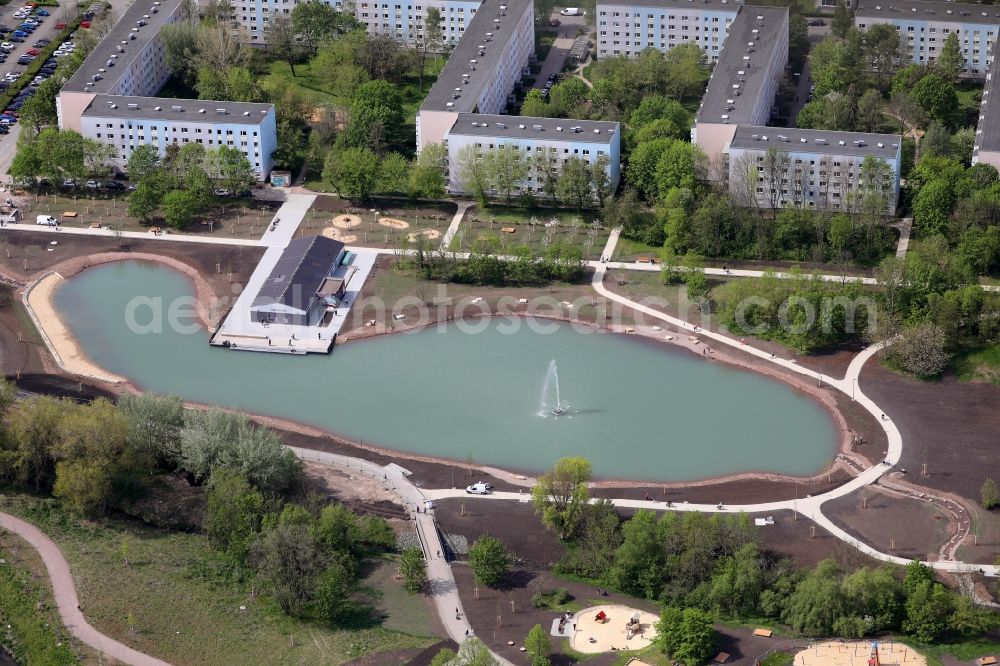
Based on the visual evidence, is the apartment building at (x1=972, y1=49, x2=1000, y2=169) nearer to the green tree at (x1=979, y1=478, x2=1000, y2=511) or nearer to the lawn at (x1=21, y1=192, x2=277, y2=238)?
the green tree at (x1=979, y1=478, x2=1000, y2=511)

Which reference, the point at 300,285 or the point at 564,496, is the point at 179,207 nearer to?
the point at 300,285

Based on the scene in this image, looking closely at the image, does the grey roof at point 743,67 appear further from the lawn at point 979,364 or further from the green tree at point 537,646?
the green tree at point 537,646

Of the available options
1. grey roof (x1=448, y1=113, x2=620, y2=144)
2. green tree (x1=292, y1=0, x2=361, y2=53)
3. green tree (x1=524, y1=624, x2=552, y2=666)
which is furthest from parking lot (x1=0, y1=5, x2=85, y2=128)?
green tree (x1=524, y1=624, x2=552, y2=666)

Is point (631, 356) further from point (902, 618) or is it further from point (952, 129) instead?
point (952, 129)

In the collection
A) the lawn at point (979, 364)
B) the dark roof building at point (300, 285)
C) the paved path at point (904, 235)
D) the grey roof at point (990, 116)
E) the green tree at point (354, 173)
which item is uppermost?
the grey roof at point (990, 116)

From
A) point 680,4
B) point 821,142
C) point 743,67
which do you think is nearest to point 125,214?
point 743,67

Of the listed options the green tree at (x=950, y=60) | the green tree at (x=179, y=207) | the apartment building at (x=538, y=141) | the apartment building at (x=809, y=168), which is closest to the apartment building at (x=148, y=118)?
the green tree at (x=179, y=207)
